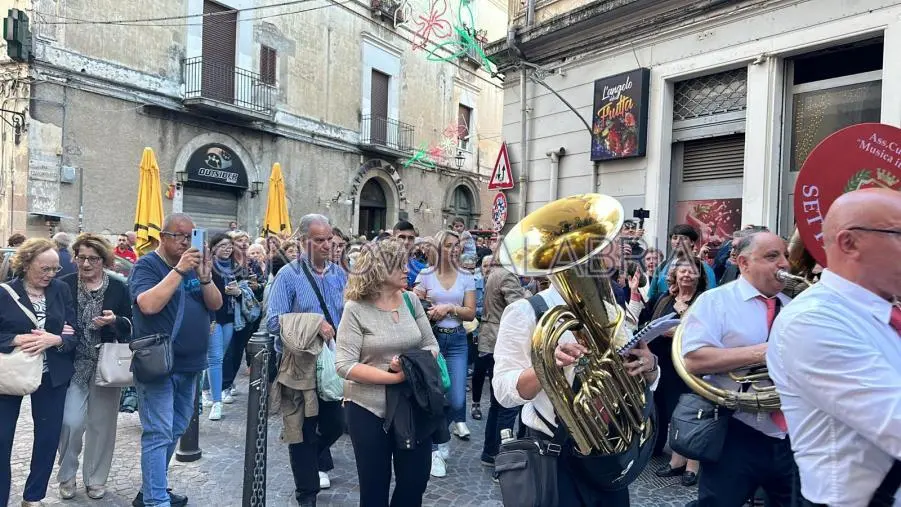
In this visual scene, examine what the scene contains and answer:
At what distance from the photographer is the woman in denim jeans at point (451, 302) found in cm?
498

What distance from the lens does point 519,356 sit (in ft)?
7.77

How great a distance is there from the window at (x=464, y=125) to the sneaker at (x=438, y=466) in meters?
21.3

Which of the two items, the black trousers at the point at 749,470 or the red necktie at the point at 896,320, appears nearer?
the red necktie at the point at 896,320

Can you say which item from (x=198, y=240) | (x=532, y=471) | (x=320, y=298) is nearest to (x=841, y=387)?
(x=532, y=471)

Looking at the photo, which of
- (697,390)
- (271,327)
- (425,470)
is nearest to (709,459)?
(697,390)

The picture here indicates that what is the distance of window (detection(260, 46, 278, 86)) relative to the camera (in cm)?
1722

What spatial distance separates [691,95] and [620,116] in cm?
104

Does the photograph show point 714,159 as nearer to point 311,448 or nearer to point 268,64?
point 311,448

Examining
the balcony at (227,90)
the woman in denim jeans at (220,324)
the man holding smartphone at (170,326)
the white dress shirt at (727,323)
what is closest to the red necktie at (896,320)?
the white dress shirt at (727,323)

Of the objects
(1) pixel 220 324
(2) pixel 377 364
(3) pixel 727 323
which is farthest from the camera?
(1) pixel 220 324

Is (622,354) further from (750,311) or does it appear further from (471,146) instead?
(471,146)

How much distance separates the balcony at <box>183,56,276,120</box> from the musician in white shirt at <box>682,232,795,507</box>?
14611 mm

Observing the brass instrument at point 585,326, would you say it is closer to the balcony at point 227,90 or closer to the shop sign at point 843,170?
the shop sign at point 843,170

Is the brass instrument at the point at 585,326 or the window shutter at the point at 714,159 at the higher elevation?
the window shutter at the point at 714,159
